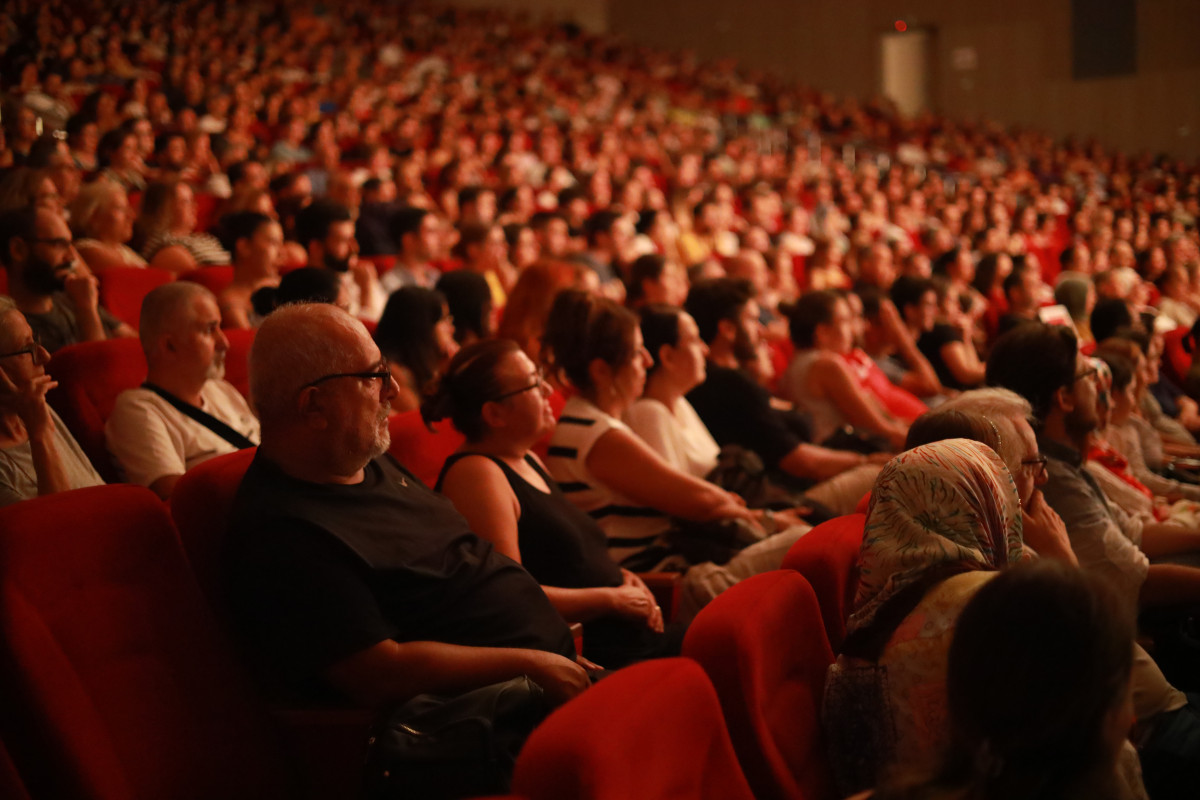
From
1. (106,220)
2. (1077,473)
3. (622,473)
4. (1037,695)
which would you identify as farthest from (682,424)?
(106,220)

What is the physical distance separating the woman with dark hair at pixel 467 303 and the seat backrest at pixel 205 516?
1.72 m

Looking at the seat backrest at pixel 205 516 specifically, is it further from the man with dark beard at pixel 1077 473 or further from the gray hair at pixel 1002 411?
the man with dark beard at pixel 1077 473

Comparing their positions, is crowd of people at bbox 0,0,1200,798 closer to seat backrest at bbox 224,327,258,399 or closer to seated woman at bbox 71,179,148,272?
seated woman at bbox 71,179,148,272

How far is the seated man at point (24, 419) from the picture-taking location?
169cm

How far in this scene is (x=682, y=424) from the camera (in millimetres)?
2689

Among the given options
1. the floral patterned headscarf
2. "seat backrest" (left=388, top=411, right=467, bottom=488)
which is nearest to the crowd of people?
the floral patterned headscarf

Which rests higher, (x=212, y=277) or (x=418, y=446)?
(x=212, y=277)

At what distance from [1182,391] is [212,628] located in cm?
434

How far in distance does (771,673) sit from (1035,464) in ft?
2.40

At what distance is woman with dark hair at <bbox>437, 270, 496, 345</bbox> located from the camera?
10.5 ft

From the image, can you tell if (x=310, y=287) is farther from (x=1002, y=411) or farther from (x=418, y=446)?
(x=1002, y=411)

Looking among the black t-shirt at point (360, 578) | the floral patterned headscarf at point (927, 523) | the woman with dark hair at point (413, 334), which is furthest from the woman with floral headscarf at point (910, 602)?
the woman with dark hair at point (413, 334)

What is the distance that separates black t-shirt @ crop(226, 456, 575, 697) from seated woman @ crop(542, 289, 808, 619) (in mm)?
641

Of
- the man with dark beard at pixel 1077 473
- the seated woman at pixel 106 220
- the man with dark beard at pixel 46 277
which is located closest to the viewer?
the man with dark beard at pixel 1077 473
